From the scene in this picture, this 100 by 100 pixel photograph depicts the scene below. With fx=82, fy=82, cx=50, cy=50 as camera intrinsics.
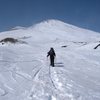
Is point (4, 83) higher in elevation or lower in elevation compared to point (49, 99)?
higher

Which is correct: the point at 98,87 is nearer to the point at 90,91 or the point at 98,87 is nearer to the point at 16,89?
the point at 90,91

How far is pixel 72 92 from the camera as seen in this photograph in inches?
115

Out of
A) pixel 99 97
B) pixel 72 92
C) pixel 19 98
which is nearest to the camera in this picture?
pixel 19 98

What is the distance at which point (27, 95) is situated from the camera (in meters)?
2.67

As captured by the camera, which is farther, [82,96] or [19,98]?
[82,96]

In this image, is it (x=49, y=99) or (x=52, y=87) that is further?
(x=52, y=87)

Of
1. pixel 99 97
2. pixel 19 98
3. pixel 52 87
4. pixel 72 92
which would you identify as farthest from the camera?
pixel 52 87

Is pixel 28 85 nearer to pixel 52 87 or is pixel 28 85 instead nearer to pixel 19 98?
pixel 19 98

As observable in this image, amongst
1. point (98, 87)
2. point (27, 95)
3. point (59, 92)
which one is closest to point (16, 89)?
point (27, 95)

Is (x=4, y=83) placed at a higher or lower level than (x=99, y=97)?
A: higher

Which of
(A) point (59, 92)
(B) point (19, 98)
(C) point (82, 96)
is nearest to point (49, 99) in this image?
(A) point (59, 92)

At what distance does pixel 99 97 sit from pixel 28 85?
2.56m

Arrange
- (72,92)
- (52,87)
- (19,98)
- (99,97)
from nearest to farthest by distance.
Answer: (19,98)
(99,97)
(72,92)
(52,87)

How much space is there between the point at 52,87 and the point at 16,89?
1324 millimetres
